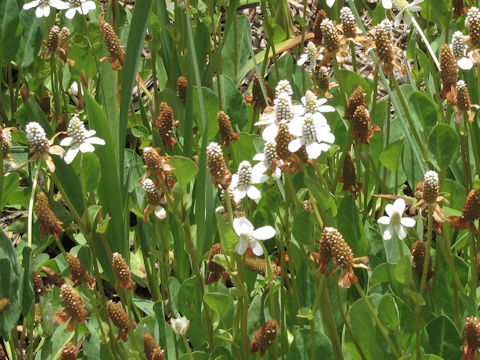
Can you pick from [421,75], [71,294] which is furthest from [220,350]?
[421,75]

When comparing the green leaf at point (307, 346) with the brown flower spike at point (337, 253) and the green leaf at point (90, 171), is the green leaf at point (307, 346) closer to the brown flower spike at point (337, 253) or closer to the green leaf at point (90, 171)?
the brown flower spike at point (337, 253)

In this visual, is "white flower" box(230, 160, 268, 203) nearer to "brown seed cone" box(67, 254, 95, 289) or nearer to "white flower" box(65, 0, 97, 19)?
"brown seed cone" box(67, 254, 95, 289)

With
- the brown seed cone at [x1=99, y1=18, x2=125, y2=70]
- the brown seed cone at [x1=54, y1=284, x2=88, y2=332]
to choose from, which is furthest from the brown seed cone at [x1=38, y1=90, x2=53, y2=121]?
the brown seed cone at [x1=54, y1=284, x2=88, y2=332]

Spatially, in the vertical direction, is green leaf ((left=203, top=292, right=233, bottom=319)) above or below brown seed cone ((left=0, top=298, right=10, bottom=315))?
below

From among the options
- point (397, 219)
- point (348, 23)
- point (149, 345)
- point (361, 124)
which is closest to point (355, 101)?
point (361, 124)

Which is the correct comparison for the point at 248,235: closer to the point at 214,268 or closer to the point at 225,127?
the point at 214,268

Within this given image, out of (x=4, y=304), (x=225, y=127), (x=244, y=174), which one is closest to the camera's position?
(x=244, y=174)

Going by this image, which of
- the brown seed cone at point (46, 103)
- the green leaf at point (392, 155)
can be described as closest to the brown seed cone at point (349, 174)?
the green leaf at point (392, 155)
